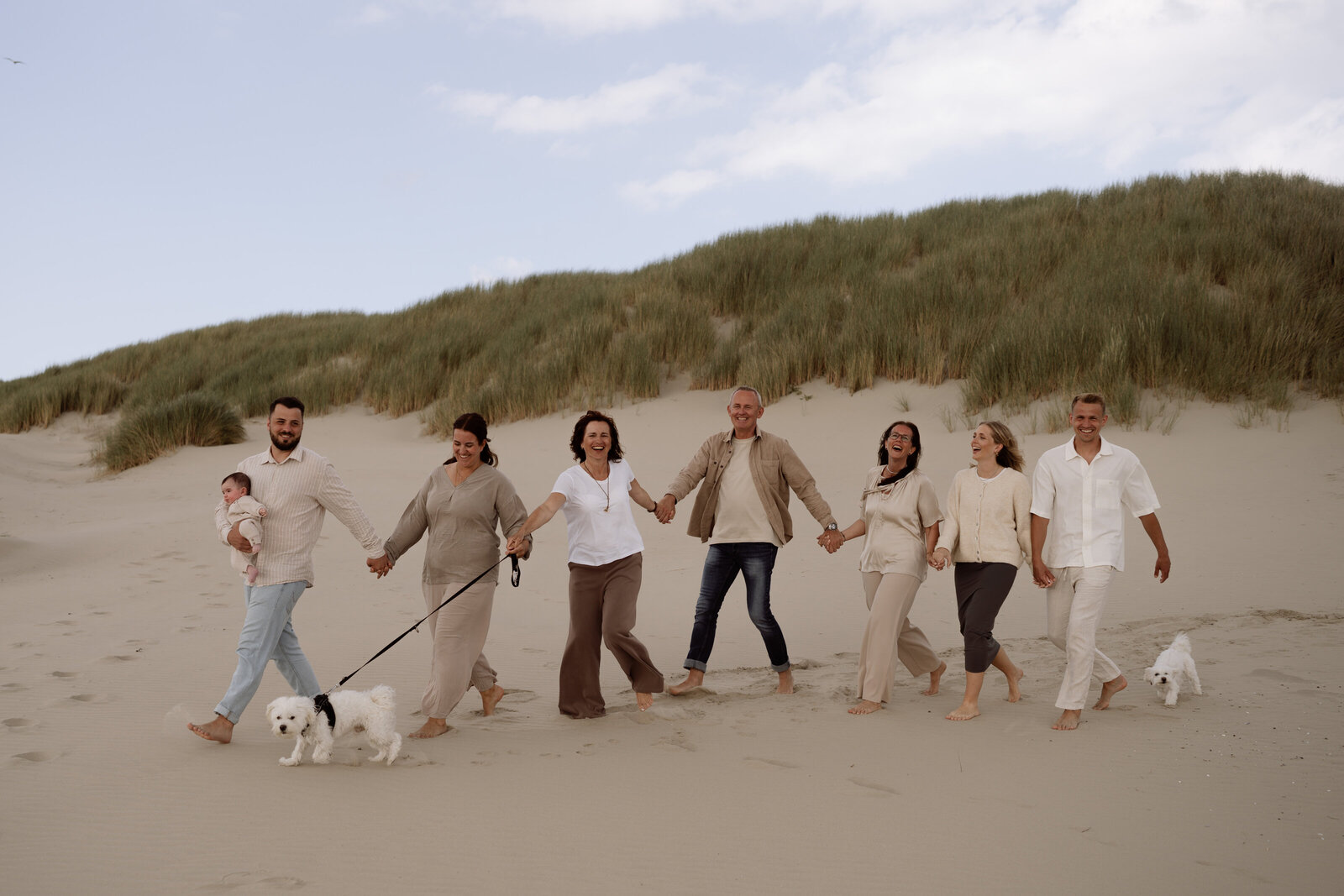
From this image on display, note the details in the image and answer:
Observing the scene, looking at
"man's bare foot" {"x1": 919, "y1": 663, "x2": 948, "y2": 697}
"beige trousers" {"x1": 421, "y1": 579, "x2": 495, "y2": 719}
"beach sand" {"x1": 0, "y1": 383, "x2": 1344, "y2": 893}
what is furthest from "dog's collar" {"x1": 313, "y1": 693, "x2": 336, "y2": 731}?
"man's bare foot" {"x1": 919, "y1": 663, "x2": 948, "y2": 697}

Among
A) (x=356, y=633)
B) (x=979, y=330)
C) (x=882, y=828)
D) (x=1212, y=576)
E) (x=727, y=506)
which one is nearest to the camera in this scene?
(x=882, y=828)

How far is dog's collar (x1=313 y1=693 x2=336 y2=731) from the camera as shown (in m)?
4.84

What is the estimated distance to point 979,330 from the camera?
15.1 metres

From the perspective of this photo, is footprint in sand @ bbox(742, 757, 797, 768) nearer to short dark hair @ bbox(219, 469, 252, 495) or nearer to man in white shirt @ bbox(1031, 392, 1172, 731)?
man in white shirt @ bbox(1031, 392, 1172, 731)

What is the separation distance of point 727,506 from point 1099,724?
255 cm

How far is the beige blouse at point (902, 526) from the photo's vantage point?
18.9 ft

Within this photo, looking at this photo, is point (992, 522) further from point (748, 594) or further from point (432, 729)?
point (432, 729)

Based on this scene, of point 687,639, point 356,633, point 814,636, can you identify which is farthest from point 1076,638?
point 356,633

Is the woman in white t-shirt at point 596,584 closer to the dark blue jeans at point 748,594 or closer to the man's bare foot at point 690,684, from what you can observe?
the man's bare foot at point 690,684

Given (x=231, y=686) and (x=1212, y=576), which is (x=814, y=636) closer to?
(x=1212, y=576)

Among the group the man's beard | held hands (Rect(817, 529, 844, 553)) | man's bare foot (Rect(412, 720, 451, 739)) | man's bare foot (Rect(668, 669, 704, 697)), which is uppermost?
the man's beard

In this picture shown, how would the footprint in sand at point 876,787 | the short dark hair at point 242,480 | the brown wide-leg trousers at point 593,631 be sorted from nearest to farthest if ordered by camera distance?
the footprint in sand at point 876,787
the short dark hair at point 242,480
the brown wide-leg trousers at point 593,631

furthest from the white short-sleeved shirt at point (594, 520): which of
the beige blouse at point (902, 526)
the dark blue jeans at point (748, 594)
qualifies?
the beige blouse at point (902, 526)

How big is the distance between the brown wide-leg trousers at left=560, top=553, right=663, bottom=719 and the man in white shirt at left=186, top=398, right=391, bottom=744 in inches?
48.4
